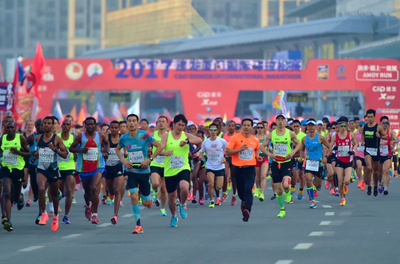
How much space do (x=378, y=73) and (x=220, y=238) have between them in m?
41.7

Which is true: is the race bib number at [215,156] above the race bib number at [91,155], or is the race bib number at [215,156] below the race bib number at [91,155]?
below

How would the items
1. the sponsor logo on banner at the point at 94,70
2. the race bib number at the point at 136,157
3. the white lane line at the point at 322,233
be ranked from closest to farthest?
the white lane line at the point at 322,233 < the race bib number at the point at 136,157 < the sponsor logo on banner at the point at 94,70

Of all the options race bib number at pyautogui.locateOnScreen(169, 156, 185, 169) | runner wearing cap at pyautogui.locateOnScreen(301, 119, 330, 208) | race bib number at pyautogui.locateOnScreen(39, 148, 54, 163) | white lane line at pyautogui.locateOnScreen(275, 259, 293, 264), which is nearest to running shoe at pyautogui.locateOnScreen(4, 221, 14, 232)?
race bib number at pyautogui.locateOnScreen(39, 148, 54, 163)

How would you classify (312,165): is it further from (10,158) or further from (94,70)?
(94,70)

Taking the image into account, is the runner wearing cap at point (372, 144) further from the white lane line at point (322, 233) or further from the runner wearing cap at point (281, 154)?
the white lane line at point (322, 233)

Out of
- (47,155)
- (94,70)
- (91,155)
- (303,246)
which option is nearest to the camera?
(303,246)

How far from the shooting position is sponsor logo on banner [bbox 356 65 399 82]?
179 ft

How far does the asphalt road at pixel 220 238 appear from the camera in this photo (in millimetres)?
11727

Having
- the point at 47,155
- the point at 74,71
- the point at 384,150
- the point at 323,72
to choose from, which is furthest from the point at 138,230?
the point at 323,72

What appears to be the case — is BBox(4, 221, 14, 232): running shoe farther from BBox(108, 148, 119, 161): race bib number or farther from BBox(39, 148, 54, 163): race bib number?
BBox(108, 148, 119, 161): race bib number

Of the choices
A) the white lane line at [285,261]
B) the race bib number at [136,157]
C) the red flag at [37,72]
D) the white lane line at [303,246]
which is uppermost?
the red flag at [37,72]

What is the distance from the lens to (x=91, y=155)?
55.0ft

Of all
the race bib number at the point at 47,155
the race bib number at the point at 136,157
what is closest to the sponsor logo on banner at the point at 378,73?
the race bib number at the point at 47,155

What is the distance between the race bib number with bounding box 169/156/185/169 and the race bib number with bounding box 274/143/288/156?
10.1ft
